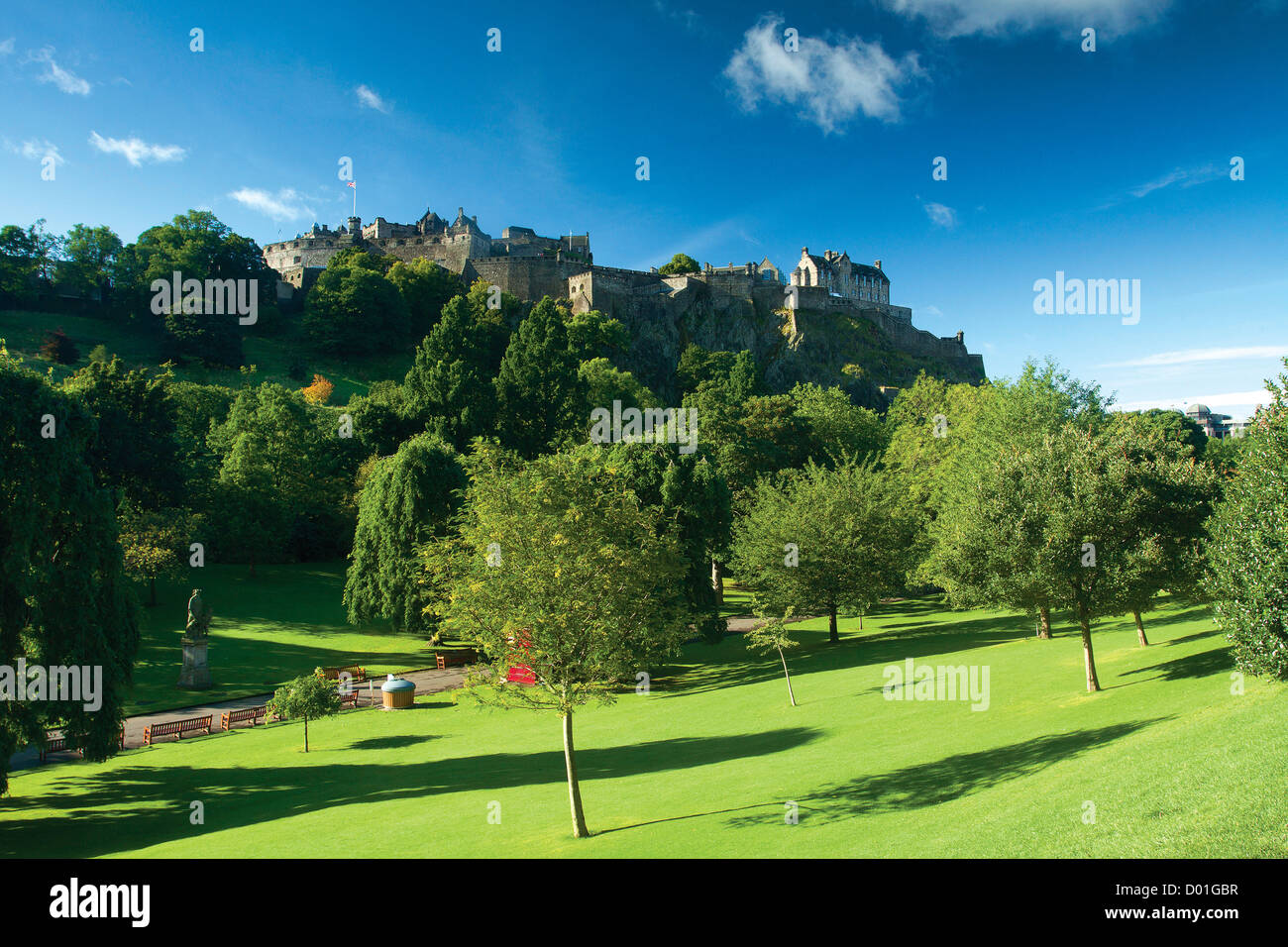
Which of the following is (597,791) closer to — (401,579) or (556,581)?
(556,581)

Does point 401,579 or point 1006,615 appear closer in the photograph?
point 401,579

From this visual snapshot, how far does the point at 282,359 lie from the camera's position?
95.4 m

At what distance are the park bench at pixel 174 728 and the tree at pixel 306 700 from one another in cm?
395

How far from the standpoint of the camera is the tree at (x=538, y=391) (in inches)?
2243

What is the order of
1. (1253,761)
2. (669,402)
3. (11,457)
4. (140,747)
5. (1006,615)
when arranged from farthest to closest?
(669,402), (1006,615), (140,747), (11,457), (1253,761)

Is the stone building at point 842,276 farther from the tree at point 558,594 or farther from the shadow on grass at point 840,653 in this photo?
the tree at point 558,594

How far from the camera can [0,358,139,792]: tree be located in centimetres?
1689

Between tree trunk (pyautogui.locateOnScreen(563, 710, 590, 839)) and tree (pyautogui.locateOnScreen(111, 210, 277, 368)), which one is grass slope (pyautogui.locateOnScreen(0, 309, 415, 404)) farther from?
tree trunk (pyautogui.locateOnScreen(563, 710, 590, 839))

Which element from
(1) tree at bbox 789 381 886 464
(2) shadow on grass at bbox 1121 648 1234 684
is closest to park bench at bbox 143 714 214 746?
(2) shadow on grass at bbox 1121 648 1234 684

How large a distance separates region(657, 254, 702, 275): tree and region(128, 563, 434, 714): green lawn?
341 feet

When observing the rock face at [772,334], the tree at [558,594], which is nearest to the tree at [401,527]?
the tree at [558,594]
